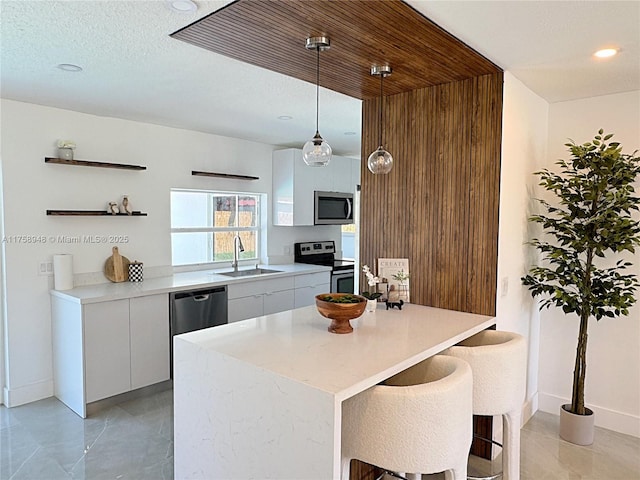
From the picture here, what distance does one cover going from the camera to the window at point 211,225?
4664 millimetres

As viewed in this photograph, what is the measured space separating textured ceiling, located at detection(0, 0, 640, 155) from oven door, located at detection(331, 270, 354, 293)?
2.07 m

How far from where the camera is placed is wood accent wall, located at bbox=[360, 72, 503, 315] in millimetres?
2666

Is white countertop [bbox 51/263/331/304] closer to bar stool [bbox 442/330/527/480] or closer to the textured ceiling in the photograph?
the textured ceiling

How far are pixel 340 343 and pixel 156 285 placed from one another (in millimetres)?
2352

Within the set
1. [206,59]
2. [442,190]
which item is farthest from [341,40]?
[442,190]

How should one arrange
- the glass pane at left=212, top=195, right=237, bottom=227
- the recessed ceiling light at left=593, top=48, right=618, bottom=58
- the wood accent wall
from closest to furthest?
the recessed ceiling light at left=593, top=48, right=618, bottom=58 → the wood accent wall → the glass pane at left=212, top=195, right=237, bottom=227

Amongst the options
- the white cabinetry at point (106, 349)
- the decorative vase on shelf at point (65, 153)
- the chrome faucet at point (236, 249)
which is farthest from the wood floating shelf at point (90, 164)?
the chrome faucet at point (236, 249)

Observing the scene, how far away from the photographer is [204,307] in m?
3.98

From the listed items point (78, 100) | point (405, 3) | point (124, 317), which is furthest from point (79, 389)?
point (405, 3)

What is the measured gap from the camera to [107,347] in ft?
11.1

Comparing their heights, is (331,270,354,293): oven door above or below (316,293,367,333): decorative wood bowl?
below

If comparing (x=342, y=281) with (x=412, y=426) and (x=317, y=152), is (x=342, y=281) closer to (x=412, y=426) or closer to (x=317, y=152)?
(x=317, y=152)

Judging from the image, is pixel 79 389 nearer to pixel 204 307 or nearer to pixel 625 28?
pixel 204 307

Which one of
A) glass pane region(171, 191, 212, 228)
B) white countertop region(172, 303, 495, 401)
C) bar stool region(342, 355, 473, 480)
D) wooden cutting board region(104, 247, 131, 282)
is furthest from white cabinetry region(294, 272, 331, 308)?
bar stool region(342, 355, 473, 480)
